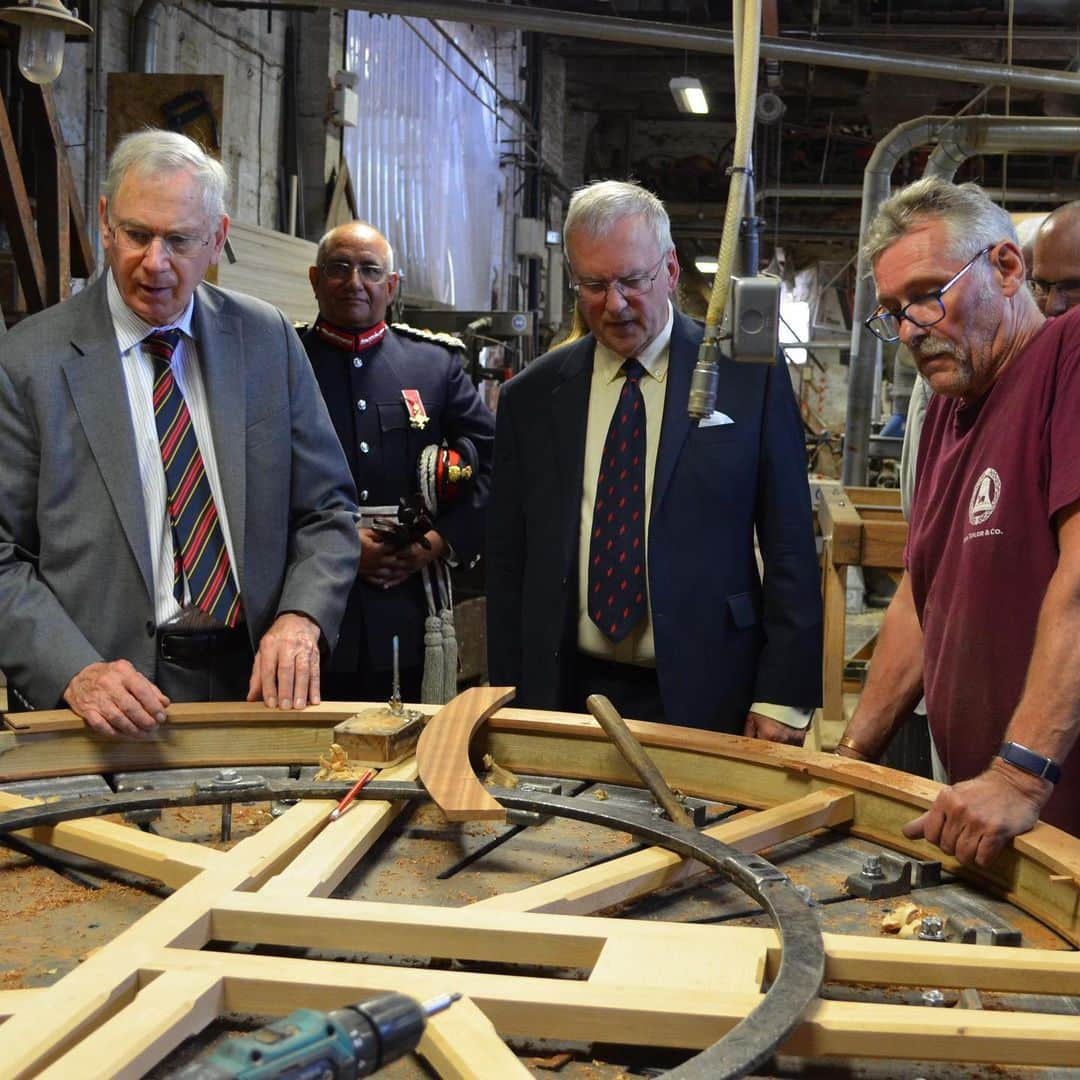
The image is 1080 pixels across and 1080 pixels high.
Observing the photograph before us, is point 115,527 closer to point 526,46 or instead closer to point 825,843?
point 825,843

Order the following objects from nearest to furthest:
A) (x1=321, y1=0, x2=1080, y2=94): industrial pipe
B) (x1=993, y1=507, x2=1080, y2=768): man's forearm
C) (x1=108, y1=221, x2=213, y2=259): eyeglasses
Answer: (x1=993, y1=507, x2=1080, y2=768): man's forearm < (x1=108, y1=221, x2=213, y2=259): eyeglasses < (x1=321, y1=0, x2=1080, y2=94): industrial pipe

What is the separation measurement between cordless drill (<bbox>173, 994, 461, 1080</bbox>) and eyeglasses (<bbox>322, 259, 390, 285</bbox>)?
3225 millimetres

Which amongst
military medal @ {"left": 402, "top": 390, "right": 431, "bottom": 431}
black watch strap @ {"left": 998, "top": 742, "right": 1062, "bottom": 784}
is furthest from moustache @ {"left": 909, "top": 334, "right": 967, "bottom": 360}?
military medal @ {"left": 402, "top": 390, "right": 431, "bottom": 431}

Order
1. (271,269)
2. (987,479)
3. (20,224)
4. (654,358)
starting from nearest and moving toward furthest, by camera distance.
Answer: (987,479) < (654,358) < (20,224) < (271,269)

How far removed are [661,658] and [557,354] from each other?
0.74 metres

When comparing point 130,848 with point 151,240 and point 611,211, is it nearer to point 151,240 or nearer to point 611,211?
point 151,240

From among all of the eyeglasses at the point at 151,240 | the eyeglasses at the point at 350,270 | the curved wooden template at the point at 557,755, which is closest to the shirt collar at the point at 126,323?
the eyeglasses at the point at 151,240

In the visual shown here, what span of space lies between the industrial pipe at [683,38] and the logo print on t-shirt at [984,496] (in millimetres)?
5042

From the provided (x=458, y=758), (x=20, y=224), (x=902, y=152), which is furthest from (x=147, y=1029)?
(x=902, y=152)

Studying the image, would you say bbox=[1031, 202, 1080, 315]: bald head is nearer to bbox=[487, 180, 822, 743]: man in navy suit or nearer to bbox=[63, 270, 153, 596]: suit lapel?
bbox=[487, 180, 822, 743]: man in navy suit

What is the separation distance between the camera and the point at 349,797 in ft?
5.80

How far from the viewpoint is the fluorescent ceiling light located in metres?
10.9

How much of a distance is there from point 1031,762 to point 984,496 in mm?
451

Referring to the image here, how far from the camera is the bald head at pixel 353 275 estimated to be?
3.86 meters
